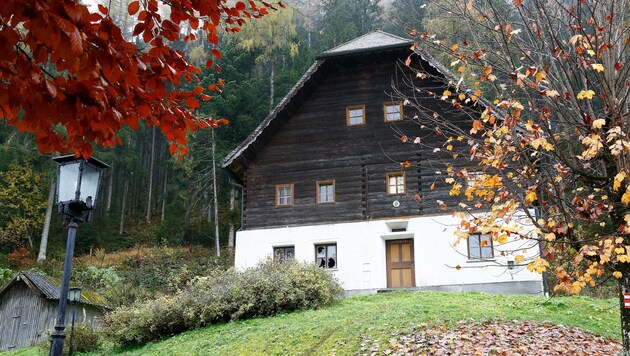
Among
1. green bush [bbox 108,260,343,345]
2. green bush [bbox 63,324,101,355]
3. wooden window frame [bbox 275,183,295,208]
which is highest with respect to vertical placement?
wooden window frame [bbox 275,183,295,208]

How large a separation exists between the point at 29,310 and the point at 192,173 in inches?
694

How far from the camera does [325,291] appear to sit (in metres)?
17.0

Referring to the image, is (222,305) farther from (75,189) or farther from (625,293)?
(625,293)

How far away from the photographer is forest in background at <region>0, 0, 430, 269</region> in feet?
125

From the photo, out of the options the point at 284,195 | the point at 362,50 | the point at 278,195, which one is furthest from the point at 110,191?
the point at 362,50

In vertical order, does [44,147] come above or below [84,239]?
below

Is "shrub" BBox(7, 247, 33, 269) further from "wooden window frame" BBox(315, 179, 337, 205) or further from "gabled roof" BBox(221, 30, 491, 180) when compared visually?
"wooden window frame" BBox(315, 179, 337, 205)

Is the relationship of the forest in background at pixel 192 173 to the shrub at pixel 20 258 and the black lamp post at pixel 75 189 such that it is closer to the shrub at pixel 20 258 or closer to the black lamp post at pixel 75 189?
Result: the shrub at pixel 20 258

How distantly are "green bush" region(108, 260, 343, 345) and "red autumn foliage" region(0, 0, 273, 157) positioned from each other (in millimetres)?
12105

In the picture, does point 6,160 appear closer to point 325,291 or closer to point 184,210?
point 184,210

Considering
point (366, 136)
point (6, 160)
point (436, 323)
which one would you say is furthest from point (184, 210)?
point (436, 323)

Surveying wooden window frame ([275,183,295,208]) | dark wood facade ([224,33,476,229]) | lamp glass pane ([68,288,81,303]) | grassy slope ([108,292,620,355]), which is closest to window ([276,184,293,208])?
wooden window frame ([275,183,295,208])

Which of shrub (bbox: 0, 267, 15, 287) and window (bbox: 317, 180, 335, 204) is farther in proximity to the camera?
shrub (bbox: 0, 267, 15, 287)

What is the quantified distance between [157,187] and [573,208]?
46116 mm
